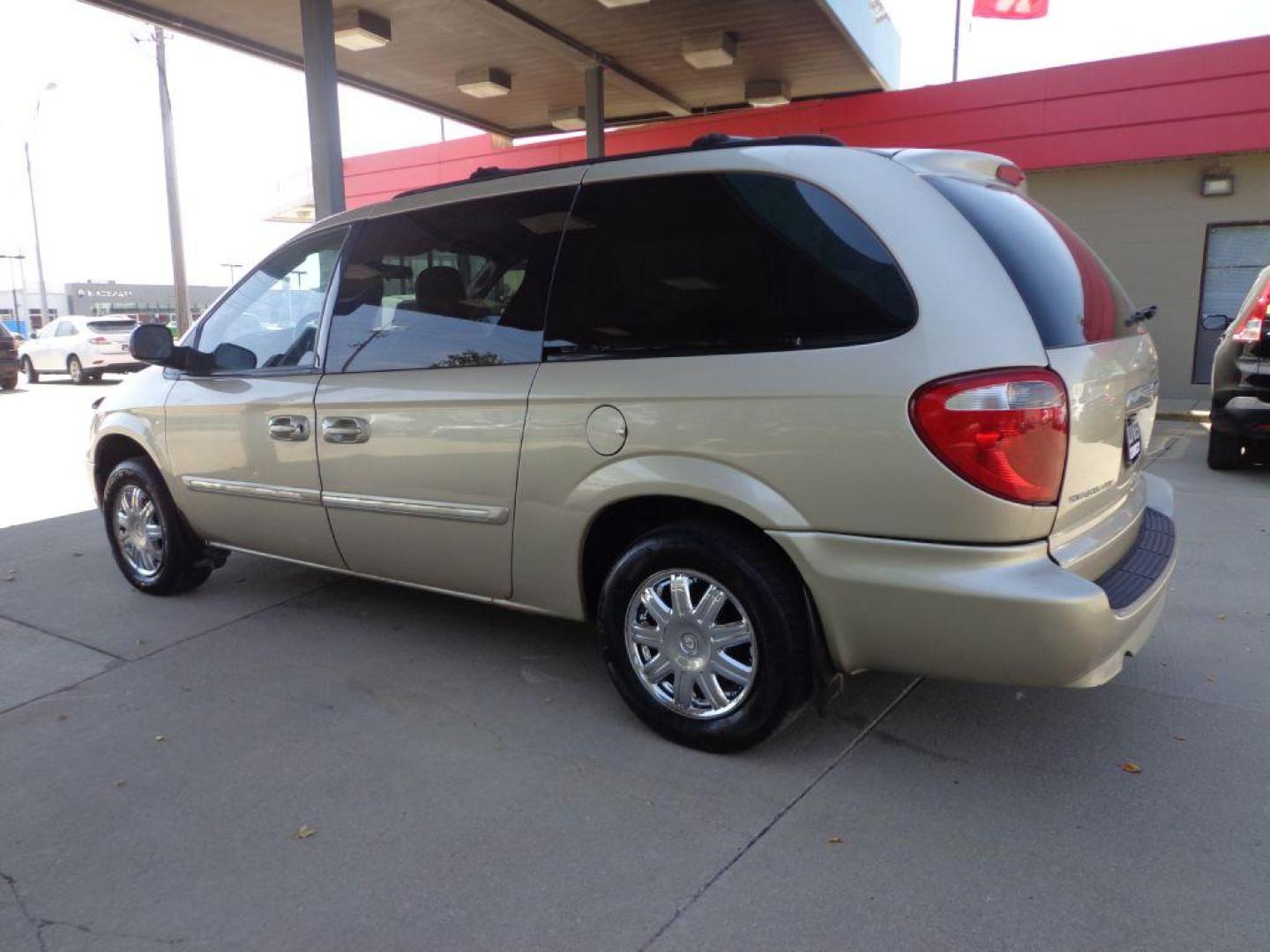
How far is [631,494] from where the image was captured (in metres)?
2.97

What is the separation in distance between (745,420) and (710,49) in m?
9.37

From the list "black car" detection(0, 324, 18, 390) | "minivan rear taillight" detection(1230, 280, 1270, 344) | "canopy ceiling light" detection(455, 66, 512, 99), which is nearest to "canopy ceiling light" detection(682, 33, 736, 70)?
"canopy ceiling light" detection(455, 66, 512, 99)

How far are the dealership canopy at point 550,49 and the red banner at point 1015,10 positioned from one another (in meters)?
5.50

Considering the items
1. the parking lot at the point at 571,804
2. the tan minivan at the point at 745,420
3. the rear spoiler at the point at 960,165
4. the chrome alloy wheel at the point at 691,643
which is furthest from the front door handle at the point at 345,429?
the rear spoiler at the point at 960,165

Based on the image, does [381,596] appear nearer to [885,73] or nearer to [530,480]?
[530,480]

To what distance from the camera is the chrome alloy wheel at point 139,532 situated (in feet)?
15.9

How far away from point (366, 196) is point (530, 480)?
1647 centimetres

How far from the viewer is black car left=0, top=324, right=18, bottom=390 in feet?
63.2

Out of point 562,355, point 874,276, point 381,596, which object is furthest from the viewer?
point 381,596

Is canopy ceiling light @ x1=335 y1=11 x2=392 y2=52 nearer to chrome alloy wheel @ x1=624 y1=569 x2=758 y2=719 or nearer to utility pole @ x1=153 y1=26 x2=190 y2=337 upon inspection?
chrome alloy wheel @ x1=624 y1=569 x2=758 y2=719

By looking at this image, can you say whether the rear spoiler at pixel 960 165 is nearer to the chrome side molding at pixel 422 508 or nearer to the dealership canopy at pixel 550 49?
the chrome side molding at pixel 422 508

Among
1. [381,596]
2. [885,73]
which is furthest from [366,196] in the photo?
[381,596]

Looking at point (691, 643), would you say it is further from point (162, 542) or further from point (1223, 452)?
point (1223, 452)

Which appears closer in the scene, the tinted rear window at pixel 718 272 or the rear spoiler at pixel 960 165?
the tinted rear window at pixel 718 272
